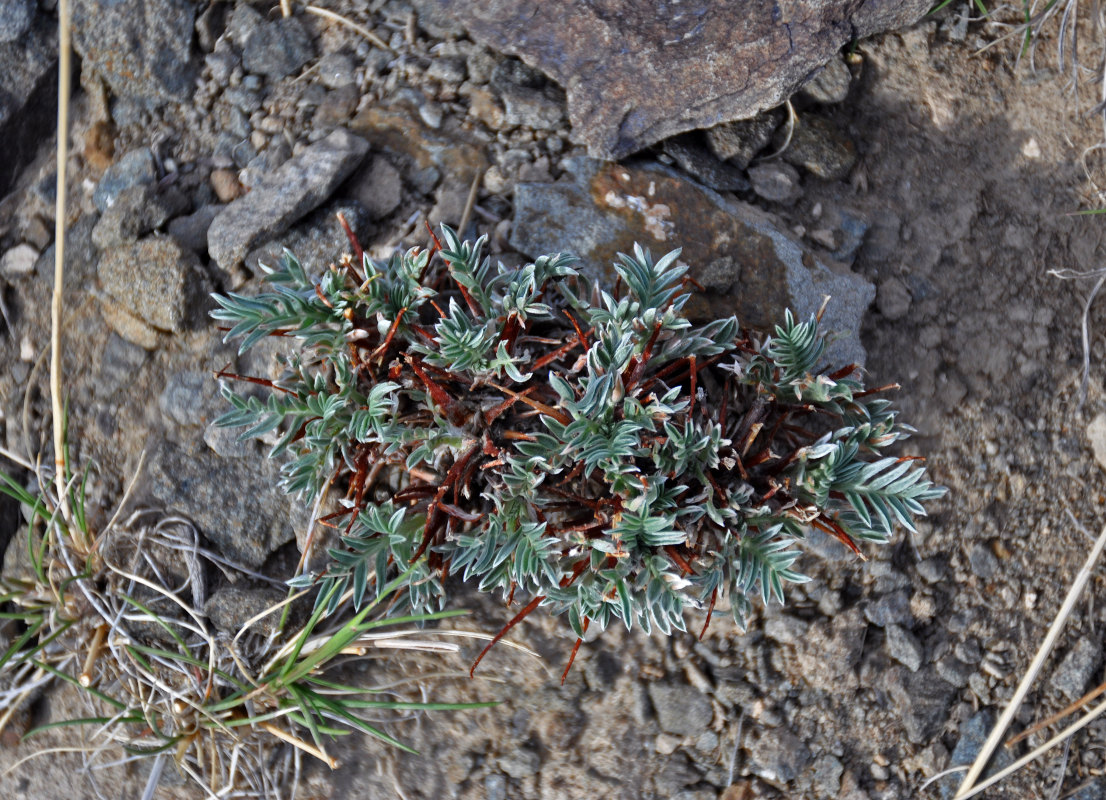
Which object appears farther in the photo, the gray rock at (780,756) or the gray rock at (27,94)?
the gray rock at (27,94)


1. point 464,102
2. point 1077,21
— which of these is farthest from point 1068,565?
point 464,102

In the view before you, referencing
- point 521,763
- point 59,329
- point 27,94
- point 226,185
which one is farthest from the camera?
point 27,94

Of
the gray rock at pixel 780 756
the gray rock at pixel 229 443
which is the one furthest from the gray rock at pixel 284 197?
the gray rock at pixel 780 756

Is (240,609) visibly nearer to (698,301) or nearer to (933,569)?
(698,301)

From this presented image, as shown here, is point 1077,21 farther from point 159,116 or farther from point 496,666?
point 159,116

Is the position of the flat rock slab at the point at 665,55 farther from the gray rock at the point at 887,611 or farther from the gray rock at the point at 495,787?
the gray rock at the point at 495,787

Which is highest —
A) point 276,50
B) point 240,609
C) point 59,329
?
point 276,50

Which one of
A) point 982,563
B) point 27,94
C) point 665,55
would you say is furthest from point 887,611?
point 27,94
